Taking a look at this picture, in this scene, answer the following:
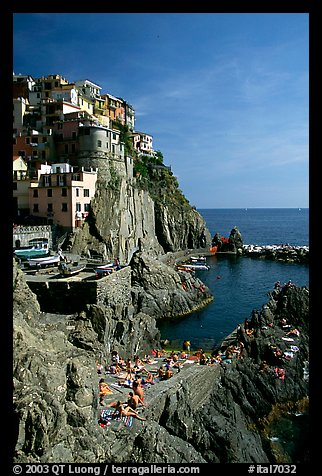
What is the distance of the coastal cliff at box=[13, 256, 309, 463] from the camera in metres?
6.07

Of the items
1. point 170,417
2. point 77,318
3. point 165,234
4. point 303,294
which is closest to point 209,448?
point 170,417

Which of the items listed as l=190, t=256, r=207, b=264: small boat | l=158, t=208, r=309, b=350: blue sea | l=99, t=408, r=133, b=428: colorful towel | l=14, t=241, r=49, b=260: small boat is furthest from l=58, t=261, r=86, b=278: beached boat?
l=190, t=256, r=207, b=264: small boat

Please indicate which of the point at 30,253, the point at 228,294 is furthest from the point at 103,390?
the point at 228,294

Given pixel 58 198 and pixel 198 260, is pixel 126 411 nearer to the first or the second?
pixel 58 198

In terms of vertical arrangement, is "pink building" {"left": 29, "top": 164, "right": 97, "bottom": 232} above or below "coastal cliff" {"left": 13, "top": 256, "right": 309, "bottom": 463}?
above

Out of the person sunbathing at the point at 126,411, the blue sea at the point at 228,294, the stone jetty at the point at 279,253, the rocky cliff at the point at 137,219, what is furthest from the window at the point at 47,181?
the stone jetty at the point at 279,253

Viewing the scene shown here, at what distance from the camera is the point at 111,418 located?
9391 millimetres

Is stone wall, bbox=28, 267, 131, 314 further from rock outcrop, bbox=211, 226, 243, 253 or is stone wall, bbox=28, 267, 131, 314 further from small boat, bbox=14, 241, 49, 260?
rock outcrop, bbox=211, 226, 243, 253

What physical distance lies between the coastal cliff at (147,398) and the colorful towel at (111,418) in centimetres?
22

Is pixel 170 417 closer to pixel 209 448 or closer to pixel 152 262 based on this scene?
pixel 209 448

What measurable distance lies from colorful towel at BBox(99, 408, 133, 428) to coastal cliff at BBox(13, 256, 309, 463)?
22 cm
